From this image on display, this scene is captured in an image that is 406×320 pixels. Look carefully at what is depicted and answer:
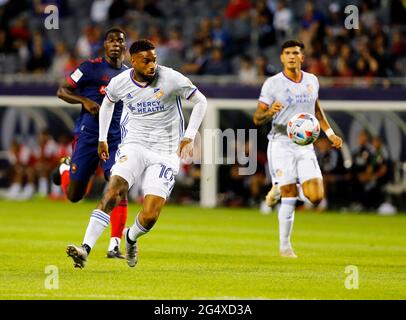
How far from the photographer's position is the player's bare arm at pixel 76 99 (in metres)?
13.2

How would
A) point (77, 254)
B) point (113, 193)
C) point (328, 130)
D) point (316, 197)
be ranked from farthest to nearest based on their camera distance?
1. point (328, 130)
2. point (316, 197)
3. point (113, 193)
4. point (77, 254)

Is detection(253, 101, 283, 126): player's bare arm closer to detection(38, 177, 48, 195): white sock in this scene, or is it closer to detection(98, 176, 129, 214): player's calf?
detection(98, 176, 129, 214): player's calf

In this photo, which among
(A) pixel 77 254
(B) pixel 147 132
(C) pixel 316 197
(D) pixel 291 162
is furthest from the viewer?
(D) pixel 291 162

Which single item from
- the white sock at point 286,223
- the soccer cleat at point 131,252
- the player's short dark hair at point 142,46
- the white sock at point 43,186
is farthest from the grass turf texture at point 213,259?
the white sock at point 43,186

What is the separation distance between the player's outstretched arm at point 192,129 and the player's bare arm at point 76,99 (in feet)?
5.53

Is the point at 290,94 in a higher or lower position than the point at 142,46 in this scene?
higher

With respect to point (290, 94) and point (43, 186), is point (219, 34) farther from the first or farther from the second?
point (290, 94)

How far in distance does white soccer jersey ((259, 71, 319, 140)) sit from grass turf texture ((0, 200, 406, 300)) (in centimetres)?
181

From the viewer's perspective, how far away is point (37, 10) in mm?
29172

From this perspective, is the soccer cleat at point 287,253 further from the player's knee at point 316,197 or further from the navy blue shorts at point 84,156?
the navy blue shorts at point 84,156

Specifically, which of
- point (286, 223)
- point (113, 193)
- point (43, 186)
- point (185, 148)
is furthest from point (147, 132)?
point (43, 186)

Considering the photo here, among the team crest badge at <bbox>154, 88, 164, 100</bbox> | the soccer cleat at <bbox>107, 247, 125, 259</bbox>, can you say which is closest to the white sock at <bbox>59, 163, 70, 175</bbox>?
the soccer cleat at <bbox>107, 247, 125, 259</bbox>

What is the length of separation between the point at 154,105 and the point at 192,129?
51 cm

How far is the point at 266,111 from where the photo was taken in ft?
45.2
